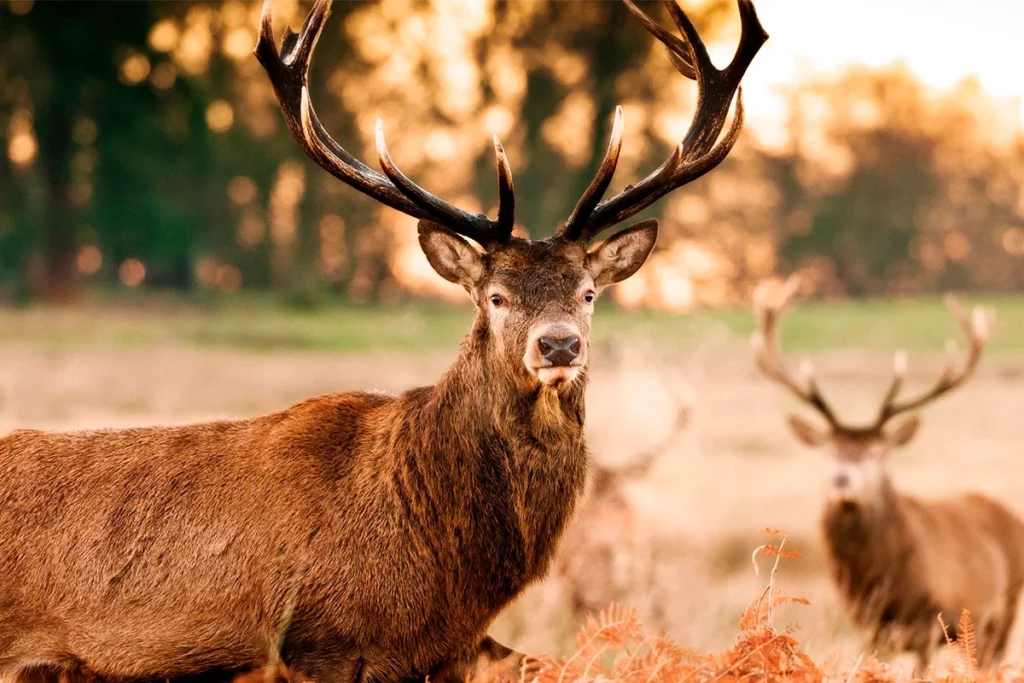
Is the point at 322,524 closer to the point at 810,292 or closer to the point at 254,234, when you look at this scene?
the point at 254,234

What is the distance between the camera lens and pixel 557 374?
4.50 meters

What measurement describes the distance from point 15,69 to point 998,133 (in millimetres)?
27312

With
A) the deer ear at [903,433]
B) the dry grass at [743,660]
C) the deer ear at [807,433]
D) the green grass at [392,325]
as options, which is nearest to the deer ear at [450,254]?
the dry grass at [743,660]

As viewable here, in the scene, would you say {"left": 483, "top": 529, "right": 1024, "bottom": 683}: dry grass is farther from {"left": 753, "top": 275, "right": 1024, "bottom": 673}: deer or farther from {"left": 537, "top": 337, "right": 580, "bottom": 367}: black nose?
{"left": 753, "top": 275, "right": 1024, "bottom": 673}: deer

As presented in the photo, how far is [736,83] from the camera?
5695mm

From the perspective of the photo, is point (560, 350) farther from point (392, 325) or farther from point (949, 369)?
point (392, 325)

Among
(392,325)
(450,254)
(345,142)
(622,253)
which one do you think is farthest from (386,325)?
(450,254)

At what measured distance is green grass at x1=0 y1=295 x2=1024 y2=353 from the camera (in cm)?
2812

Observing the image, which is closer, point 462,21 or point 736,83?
point 736,83

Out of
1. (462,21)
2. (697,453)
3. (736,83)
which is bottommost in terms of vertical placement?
(697,453)

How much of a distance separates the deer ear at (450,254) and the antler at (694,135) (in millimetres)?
373

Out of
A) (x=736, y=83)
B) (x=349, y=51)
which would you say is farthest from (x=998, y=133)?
(x=736, y=83)

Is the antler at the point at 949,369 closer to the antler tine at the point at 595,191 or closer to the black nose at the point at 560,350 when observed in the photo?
the antler tine at the point at 595,191

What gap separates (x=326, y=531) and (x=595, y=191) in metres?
1.67
